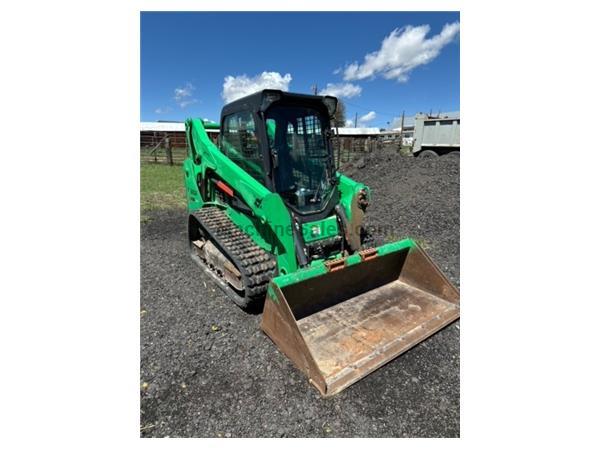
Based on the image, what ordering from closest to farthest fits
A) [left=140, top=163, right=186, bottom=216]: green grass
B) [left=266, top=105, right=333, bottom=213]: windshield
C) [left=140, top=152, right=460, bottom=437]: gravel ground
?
[left=140, top=152, right=460, bottom=437]: gravel ground, [left=266, top=105, right=333, bottom=213]: windshield, [left=140, top=163, right=186, bottom=216]: green grass

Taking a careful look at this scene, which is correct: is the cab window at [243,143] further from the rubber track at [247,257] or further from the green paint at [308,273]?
the green paint at [308,273]

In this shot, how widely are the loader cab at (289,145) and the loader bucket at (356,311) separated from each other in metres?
0.83

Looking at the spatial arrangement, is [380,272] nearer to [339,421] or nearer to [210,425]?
[339,421]

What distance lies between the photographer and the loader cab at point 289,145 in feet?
11.4

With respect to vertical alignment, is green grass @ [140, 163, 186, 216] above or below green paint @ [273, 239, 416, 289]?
above

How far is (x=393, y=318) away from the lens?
3.24 meters

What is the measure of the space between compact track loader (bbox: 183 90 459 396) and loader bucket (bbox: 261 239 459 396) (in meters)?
0.01

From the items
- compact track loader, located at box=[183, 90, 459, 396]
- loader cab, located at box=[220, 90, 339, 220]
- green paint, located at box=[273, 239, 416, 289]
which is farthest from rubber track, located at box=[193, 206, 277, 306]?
loader cab, located at box=[220, 90, 339, 220]

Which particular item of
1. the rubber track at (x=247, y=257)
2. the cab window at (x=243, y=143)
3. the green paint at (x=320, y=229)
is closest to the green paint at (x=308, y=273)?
the rubber track at (x=247, y=257)

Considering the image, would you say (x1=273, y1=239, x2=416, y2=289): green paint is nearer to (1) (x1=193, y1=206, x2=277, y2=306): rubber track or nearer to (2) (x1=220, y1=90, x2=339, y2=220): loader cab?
(1) (x1=193, y1=206, x2=277, y2=306): rubber track

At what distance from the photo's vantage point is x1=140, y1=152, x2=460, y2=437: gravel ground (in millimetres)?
2236

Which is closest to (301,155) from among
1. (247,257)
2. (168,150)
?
(247,257)

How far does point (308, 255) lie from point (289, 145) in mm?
1303

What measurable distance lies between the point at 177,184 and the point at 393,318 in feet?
31.3
